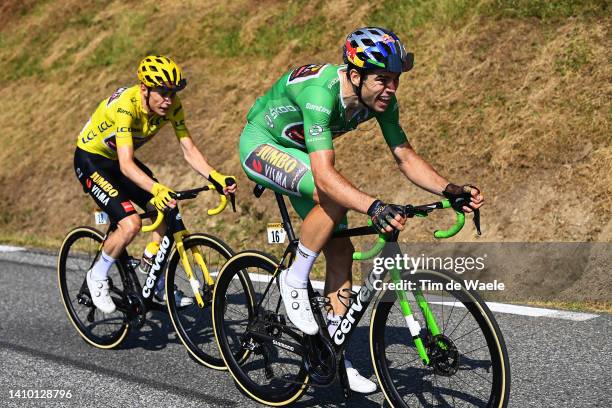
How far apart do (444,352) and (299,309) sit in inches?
37.1

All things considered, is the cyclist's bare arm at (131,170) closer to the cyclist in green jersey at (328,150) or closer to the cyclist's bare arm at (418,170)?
the cyclist in green jersey at (328,150)

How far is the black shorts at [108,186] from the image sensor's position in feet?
21.8

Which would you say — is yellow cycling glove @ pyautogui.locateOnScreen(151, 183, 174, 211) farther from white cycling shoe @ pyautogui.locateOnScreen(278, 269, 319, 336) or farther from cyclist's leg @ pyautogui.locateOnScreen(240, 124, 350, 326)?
white cycling shoe @ pyautogui.locateOnScreen(278, 269, 319, 336)

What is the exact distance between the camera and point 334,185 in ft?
14.6

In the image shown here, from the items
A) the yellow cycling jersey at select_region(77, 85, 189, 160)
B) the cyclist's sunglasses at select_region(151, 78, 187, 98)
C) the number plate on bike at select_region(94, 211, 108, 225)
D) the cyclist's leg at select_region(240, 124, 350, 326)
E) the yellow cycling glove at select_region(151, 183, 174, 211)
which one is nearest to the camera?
Result: the cyclist's leg at select_region(240, 124, 350, 326)

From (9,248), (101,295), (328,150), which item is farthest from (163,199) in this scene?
(9,248)

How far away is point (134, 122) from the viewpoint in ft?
21.4

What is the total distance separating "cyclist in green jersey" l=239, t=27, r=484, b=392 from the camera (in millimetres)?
4484

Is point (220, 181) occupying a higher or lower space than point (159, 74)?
lower

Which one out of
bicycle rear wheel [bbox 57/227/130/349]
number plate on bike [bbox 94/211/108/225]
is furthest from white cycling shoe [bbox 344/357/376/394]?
number plate on bike [bbox 94/211/108/225]

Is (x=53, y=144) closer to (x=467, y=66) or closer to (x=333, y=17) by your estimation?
(x=333, y=17)

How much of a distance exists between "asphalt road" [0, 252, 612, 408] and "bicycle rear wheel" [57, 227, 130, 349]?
0.11 metres

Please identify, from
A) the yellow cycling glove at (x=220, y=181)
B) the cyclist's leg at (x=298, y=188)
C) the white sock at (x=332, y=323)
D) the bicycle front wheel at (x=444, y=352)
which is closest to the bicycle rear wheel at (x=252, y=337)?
the white sock at (x=332, y=323)

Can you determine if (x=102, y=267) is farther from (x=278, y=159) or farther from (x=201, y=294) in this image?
(x=278, y=159)
